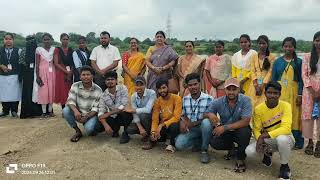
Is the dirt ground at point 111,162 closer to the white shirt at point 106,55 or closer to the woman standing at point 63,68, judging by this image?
the white shirt at point 106,55

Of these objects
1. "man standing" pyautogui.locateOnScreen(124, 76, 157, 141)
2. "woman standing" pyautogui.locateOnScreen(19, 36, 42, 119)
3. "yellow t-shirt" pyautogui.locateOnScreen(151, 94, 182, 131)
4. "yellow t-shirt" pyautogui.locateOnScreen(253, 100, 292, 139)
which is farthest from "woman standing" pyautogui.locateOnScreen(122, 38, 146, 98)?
"yellow t-shirt" pyautogui.locateOnScreen(253, 100, 292, 139)

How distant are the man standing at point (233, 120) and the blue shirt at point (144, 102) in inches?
41.2

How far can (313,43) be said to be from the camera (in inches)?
240

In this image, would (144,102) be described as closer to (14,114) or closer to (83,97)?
(83,97)

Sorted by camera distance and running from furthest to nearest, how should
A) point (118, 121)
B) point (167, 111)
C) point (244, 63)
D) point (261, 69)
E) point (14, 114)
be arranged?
point (14, 114)
point (244, 63)
point (118, 121)
point (261, 69)
point (167, 111)

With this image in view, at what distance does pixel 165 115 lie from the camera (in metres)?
6.22

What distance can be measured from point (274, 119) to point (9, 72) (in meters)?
5.84

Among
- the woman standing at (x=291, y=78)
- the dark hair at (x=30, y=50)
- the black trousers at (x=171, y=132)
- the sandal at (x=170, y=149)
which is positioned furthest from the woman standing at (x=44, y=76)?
the woman standing at (x=291, y=78)

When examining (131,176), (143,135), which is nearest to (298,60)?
(143,135)

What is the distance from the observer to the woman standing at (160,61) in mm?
7324

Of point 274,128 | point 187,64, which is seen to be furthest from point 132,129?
point 274,128

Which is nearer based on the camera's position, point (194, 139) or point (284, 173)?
point (284, 173)

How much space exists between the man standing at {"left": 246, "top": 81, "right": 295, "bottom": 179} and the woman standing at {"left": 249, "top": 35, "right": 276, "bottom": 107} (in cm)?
124

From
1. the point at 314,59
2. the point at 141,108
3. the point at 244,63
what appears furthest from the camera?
the point at 244,63
